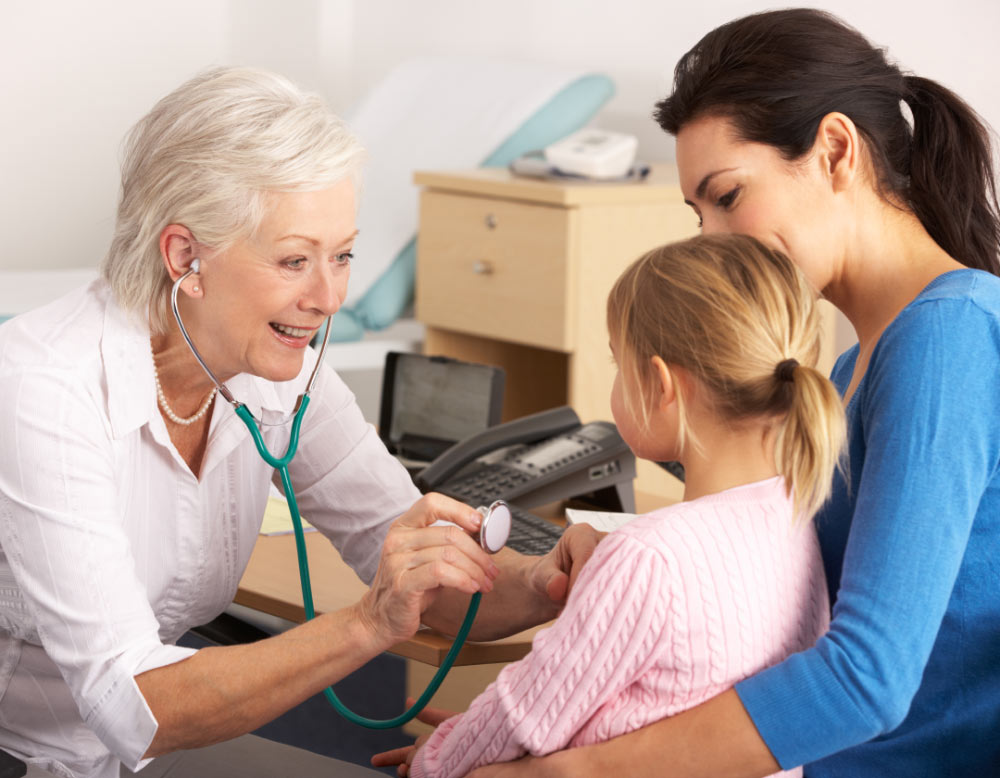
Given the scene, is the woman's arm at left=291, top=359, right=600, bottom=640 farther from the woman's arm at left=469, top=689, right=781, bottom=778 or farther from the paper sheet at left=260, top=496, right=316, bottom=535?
the woman's arm at left=469, top=689, right=781, bottom=778

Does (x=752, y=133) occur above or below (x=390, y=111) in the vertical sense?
above

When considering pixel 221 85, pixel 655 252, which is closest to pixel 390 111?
pixel 221 85

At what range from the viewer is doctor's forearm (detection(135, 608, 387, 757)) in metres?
1.13

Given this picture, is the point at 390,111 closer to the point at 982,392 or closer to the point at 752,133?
the point at 752,133

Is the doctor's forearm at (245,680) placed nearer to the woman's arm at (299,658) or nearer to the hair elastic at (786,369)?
the woman's arm at (299,658)

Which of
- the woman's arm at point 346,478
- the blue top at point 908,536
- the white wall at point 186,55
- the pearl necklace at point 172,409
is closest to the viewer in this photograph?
the blue top at point 908,536

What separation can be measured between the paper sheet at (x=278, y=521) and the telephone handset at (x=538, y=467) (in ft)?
0.61

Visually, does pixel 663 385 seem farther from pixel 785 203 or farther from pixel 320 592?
pixel 320 592

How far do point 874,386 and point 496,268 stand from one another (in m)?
1.76

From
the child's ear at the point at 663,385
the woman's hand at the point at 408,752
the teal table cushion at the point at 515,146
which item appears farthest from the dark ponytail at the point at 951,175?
the teal table cushion at the point at 515,146

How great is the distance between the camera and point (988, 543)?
41.7 inches

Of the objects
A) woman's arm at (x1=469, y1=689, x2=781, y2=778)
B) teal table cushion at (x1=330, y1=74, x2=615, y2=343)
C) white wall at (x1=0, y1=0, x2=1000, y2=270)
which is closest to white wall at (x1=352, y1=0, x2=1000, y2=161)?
Answer: white wall at (x1=0, y1=0, x2=1000, y2=270)

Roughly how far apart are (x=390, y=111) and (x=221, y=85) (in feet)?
7.48

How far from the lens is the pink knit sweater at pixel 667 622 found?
985 mm
